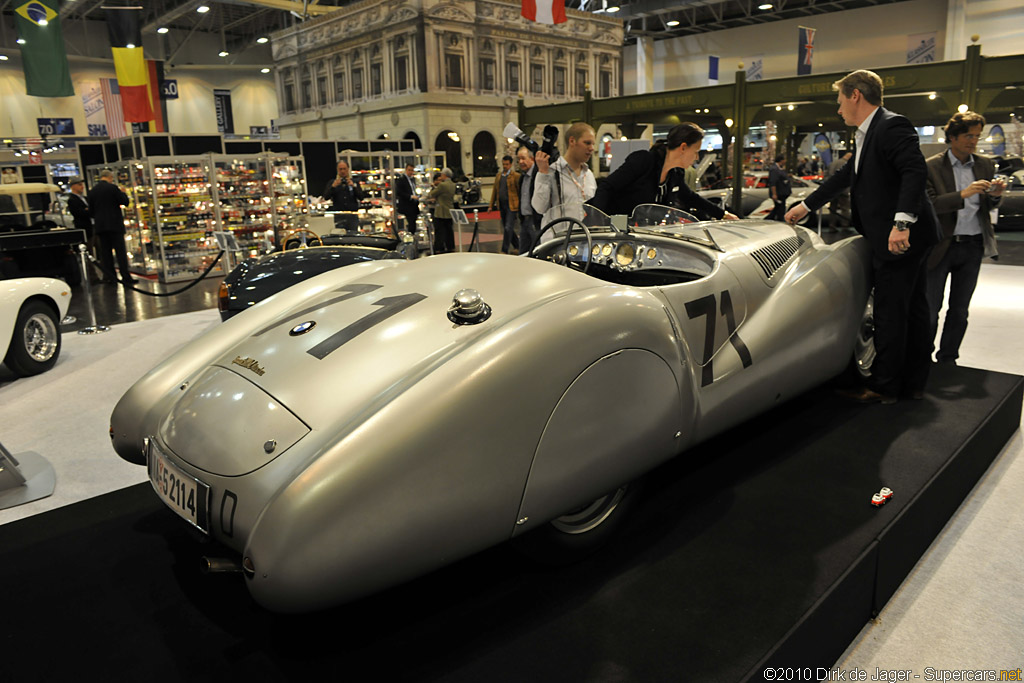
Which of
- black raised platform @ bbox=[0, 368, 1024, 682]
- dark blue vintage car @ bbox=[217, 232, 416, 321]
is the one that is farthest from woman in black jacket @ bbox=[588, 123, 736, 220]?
black raised platform @ bbox=[0, 368, 1024, 682]

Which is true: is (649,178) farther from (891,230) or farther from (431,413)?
(431,413)

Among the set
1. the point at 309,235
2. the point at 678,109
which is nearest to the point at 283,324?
the point at 309,235

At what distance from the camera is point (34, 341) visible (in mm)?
5426

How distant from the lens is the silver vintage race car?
154cm

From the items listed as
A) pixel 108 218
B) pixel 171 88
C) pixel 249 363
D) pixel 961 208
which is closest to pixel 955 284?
pixel 961 208

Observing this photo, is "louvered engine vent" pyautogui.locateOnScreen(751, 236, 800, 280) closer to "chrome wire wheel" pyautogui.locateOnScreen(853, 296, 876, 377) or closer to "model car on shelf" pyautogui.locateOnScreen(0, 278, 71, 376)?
"chrome wire wheel" pyautogui.locateOnScreen(853, 296, 876, 377)

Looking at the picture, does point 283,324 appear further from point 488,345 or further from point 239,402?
point 488,345

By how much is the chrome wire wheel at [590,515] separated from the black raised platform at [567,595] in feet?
0.36

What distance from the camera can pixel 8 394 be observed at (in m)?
4.90

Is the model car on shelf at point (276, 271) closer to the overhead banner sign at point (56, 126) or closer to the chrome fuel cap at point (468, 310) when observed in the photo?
the chrome fuel cap at point (468, 310)

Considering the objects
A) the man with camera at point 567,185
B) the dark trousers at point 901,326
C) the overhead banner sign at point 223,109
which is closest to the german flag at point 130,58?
the man with camera at point 567,185

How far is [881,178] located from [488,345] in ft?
8.03

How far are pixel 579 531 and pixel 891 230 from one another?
2.18 m

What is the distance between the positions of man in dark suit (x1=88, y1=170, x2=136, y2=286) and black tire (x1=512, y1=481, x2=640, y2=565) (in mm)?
8951
